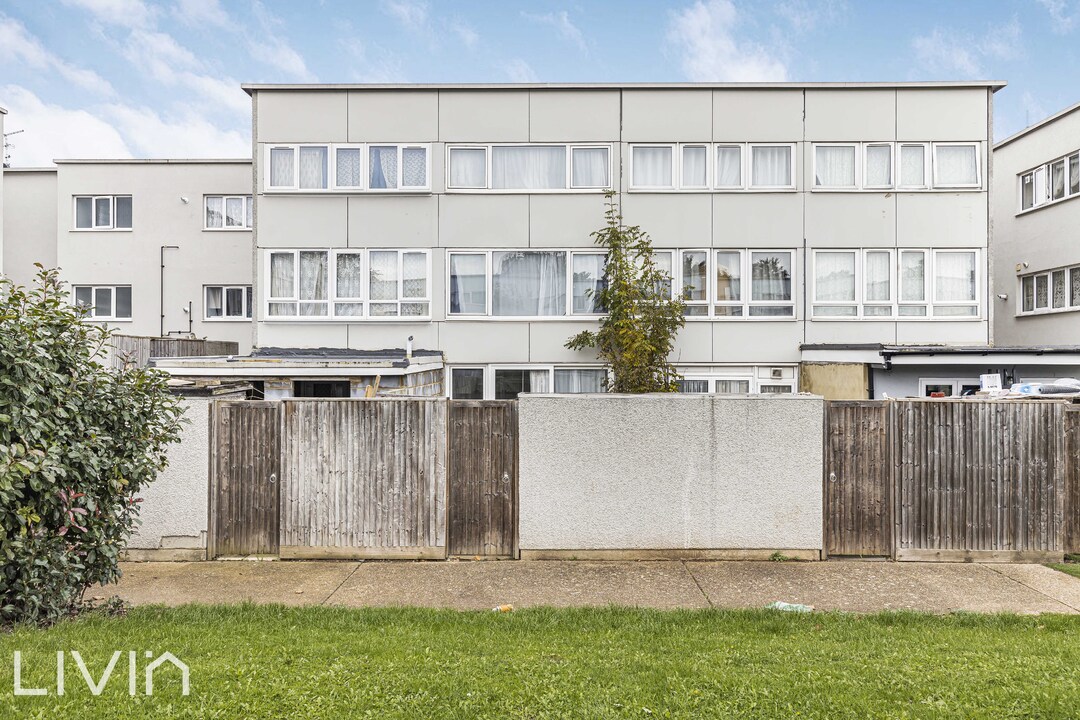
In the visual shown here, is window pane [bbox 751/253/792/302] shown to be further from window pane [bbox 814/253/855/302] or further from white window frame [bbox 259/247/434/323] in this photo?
white window frame [bbox 259/247/434/323]

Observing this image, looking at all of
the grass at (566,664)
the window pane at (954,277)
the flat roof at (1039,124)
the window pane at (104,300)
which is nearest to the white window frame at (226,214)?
the window pane at (104,300)

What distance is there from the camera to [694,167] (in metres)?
13.9

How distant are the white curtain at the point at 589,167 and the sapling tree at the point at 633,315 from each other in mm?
520

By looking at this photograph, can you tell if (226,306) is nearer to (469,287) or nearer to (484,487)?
(469,287)

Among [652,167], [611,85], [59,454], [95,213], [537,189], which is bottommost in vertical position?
[59,454]

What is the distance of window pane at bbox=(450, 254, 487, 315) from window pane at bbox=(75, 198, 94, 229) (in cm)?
1295

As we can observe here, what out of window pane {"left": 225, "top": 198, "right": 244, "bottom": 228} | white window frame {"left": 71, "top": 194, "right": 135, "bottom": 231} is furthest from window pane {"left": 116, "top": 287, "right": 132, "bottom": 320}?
window pane {"left": 225, "top": 198, "right": 244, "bottom": 228}

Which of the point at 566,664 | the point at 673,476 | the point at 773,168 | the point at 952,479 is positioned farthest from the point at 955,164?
the point at 566,664

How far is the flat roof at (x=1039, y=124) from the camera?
15900mm

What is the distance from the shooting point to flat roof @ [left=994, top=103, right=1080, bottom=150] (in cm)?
1590

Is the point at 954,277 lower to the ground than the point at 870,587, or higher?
higher

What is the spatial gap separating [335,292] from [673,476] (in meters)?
9.11

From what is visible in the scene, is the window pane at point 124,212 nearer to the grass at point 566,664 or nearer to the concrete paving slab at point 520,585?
the concrete paving slab at point 520,585

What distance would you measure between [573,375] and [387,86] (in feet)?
23.7
